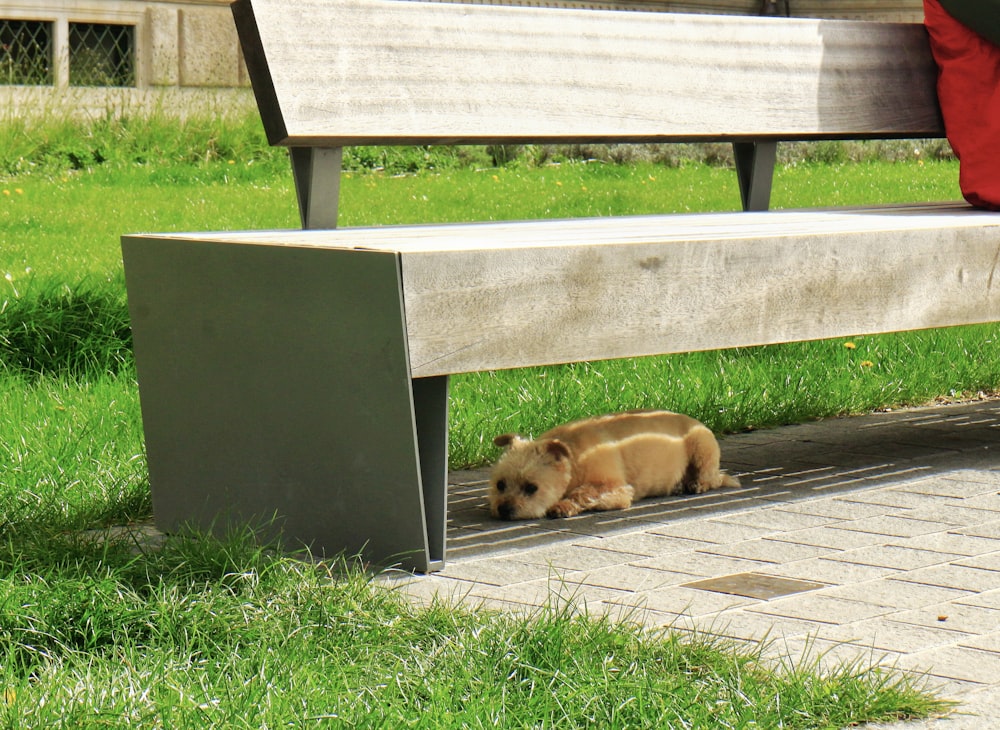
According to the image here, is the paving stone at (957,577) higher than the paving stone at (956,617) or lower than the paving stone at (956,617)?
lower

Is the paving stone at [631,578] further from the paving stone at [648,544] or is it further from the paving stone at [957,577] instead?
the paving stone at [957,577]

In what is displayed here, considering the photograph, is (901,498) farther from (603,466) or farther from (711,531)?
(603,466)

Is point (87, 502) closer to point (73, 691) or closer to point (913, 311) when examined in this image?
point (73, 691)

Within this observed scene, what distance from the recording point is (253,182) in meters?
9.28

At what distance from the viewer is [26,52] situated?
36.4 ft

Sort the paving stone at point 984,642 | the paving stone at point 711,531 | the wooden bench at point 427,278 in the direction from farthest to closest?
the paving stone at point 711,531 < the wooden bench at point 427,278 < the paving stone at point 984,642

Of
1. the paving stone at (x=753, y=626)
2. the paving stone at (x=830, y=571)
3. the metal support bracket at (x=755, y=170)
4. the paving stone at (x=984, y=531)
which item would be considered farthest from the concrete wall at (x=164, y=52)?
the paving stone at (x=753, y=626)

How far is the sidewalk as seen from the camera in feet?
7.47

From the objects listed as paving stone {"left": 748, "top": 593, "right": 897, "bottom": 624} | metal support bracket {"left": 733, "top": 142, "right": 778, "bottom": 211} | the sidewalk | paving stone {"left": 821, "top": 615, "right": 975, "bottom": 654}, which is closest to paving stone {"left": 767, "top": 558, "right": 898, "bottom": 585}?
the sidewalk

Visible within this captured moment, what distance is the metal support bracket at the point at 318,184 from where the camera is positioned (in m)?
3.28

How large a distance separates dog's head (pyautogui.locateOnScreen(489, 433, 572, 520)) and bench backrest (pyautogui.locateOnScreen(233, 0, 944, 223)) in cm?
71

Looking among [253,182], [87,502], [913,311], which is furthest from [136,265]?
[253,182]

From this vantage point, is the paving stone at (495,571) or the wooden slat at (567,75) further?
the wooden slat at (567,75)

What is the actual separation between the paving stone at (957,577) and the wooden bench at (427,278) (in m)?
0.51
